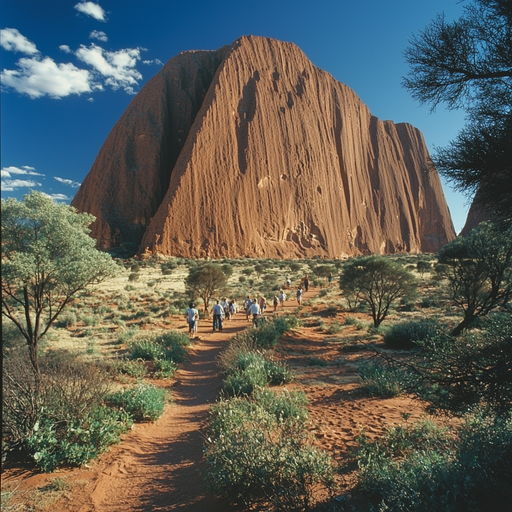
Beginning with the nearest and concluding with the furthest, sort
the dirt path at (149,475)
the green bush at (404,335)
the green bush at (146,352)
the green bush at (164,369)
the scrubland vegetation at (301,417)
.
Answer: the scrubland vegetation at (301,417), the dirt path at (149,475), the green bush at (164,369), the green bush at (146,352), the green bush at (404,335)

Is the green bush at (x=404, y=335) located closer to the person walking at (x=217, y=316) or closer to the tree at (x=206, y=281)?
the person walking at (x=217, y=316)

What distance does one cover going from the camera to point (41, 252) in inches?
265

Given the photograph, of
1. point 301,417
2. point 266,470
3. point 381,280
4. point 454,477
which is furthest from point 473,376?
point 381,280

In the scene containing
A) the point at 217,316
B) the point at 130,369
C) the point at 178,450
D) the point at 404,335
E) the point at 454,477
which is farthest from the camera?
the point at 217,316

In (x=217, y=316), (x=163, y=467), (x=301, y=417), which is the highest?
(x=217, y=316)

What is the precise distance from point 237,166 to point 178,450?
50.8 m

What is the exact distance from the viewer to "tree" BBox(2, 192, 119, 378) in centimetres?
656

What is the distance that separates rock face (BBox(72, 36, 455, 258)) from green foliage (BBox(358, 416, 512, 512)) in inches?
1675

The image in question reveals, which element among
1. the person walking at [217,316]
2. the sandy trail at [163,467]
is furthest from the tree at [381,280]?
the sandy trail at [163,467]

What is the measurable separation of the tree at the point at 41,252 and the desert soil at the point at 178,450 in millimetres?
2884

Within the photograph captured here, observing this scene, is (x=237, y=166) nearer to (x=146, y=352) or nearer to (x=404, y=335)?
(x=404, y=335)

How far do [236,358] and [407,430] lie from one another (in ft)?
14.7

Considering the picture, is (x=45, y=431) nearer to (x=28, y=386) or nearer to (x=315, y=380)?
(x=28, y=386)

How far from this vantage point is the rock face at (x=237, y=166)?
1914 inches
